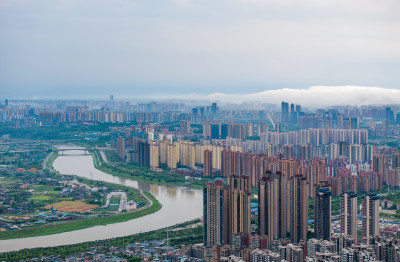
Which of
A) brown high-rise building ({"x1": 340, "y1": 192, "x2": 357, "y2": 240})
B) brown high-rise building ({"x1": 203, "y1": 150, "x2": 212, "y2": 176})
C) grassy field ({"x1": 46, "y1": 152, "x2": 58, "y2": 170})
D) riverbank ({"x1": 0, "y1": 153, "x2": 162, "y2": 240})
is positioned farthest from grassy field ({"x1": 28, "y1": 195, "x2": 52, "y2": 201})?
brown high-rise building ({"x1": 340, "y1": 192, "x2": 357, "y2": 240})

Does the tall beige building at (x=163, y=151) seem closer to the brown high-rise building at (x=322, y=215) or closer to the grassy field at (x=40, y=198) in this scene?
the grassy field at (x=40, y=198)

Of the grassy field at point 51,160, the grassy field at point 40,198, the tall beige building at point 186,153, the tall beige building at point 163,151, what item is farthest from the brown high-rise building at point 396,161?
the grassy field at point 51,160

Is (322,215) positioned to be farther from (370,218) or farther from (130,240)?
(130,240)

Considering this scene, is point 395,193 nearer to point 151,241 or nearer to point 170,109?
point 151,241

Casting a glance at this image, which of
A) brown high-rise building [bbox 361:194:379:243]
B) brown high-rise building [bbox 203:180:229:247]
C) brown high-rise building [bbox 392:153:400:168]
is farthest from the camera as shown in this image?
brown high-rise building [bbox 392:153:400:168]

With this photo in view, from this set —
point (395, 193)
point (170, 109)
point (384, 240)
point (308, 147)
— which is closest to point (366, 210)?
point (384, 240)

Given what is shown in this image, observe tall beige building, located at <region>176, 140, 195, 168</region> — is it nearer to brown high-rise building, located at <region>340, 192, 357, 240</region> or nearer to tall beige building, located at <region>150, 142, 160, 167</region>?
tall beige building, located at <region>150, 142, 160, 167</region>
